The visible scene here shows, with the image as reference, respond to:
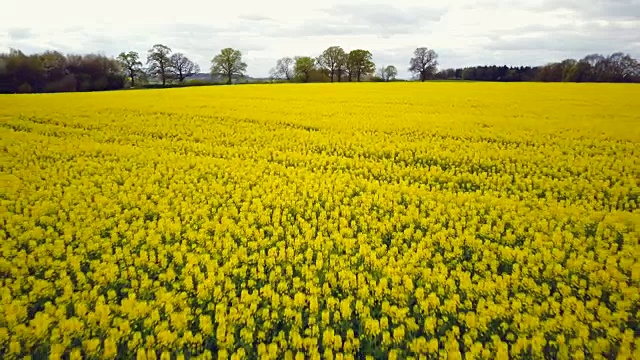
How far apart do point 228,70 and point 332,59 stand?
55.2 ft

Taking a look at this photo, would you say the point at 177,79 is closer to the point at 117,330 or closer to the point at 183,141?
the point at 183,141

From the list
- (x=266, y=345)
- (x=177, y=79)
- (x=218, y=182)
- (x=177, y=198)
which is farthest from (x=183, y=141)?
(x=177, y=79)

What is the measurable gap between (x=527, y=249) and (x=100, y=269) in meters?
6.12

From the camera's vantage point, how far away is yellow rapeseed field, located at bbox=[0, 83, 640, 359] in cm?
448

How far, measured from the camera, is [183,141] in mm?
15133

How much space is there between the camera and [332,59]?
69.2 meters

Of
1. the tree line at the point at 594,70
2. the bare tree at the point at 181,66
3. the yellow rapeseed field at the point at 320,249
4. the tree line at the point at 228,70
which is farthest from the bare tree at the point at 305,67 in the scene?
the yellow rapeseed field at the point at 320,249

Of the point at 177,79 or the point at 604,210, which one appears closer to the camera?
the point at 604,210

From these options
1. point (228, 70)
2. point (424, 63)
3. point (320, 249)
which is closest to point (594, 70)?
point (424, 63)

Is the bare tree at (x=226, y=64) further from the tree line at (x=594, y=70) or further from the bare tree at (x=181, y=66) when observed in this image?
the tree line at (x=594, y=70)

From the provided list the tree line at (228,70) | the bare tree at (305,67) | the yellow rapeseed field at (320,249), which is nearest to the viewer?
the yellow rapeseed field at (320,249)

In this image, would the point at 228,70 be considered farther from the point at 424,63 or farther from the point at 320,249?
the point at 320,249

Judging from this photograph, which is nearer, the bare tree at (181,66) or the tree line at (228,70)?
the tree line at (228,70)

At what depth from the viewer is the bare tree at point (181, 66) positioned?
6756 cm
